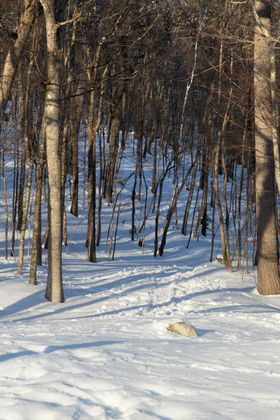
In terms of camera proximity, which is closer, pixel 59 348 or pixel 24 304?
pixel 59 348

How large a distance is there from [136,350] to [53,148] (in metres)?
5.69

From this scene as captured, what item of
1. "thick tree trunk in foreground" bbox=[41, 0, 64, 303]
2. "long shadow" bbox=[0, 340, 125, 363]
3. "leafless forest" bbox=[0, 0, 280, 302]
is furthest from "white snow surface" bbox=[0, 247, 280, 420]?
"leafless forest" bbox=[0, 0, 280, 302]

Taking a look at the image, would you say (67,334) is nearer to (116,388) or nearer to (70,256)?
(116,388)

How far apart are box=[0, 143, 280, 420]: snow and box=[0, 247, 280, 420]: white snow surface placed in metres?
0.01

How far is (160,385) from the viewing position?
5.30m

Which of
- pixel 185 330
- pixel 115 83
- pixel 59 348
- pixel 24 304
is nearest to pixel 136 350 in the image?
pixel 59 348

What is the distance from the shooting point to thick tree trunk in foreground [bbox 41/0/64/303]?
449 inches

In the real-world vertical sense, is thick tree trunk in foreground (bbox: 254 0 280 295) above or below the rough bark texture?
below

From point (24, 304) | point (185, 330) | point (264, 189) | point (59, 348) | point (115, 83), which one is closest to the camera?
point (59, 348)

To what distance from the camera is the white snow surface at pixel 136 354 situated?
466 centimetres

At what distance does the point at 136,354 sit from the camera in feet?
21.5

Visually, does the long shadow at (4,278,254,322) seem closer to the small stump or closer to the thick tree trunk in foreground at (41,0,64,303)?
the thick tree trunk in foreground at (41,0,64,303)

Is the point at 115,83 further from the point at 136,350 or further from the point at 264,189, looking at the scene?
the point at 136,350

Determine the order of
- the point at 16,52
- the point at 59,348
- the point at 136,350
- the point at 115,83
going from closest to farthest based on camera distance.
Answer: the point at 59,348
the point at 136,350
the point at 16,52
the point at 115,83
